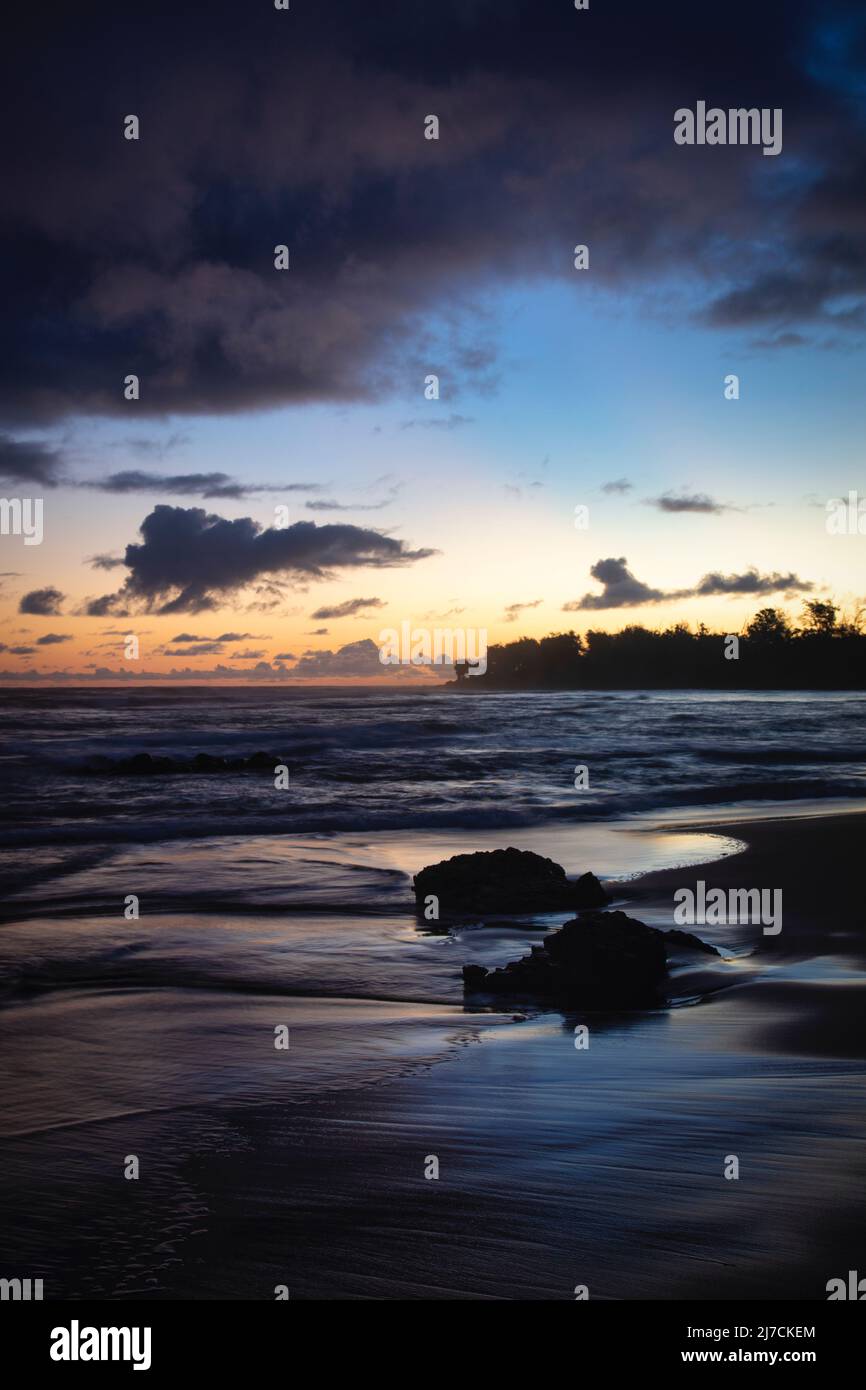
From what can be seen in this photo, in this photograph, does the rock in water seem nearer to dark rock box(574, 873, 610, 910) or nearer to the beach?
dark rock box(574, 873, 610, 910)

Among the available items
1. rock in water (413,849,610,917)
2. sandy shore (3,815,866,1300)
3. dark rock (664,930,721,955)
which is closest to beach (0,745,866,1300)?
sandy shore (3,815,866,1300)

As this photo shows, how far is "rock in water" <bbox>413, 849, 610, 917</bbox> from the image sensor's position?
28.6ft

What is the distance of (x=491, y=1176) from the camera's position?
346 centimetres

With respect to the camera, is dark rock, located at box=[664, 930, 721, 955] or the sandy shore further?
dark rock, located at box=[664, 930, 721, 955]

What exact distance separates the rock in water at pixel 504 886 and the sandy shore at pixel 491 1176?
327 cm

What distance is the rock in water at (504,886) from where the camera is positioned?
8.73 metres

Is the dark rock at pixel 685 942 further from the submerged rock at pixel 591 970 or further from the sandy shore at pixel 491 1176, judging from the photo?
the sandy shore at pixel 491 1176

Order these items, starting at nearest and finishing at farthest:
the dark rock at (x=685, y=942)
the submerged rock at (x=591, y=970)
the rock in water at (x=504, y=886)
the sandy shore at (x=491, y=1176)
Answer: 1. the sandy shore at (x=491, y=1176)
2. the submerged rock at (x=591, y=970)
3. the dark rock at (x=685, y=942)
4. the rock in water at (x=504, y=886)

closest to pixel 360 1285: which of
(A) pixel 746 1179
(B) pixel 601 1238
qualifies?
(B) pixel 601 1238

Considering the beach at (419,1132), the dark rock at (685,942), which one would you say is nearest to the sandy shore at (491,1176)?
the beach at (419,1132)

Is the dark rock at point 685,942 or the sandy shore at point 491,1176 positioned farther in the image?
the dark rock at point 685,942

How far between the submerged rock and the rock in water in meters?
2.38

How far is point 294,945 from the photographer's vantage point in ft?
24.6
